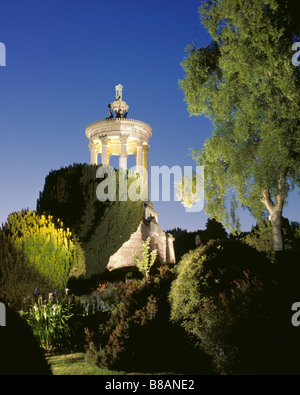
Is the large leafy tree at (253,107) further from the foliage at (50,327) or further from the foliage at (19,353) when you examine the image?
the foliage at (19,353)

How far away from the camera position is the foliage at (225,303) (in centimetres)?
589

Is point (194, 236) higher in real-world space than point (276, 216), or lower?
higher

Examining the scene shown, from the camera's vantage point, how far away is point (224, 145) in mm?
19594

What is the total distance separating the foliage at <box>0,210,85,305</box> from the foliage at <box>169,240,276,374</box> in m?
6.06

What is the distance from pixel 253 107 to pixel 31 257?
1230 cm

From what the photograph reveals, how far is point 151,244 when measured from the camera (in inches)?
1283

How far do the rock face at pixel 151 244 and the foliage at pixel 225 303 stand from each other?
1879 centimetres

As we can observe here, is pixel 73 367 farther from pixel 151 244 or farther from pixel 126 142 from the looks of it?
pixel 126 142

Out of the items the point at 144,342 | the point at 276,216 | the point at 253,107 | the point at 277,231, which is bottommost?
the point at 144,342

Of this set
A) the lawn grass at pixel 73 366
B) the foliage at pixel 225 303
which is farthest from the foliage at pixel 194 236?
the foliage at pixel 225 303

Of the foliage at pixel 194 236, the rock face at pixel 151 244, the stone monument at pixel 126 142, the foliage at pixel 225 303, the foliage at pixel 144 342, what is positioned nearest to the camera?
the foliage at pixel 225 303

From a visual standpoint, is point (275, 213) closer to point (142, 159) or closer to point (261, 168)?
point (261, 168)

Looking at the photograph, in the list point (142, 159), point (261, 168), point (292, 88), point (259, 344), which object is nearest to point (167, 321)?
point (259, 344)

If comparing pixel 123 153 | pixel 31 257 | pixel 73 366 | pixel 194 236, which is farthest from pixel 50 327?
pixel 194 236
